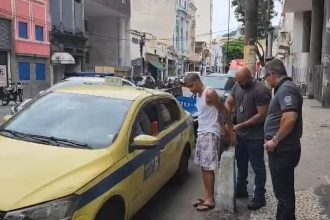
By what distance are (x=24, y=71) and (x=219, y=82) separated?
729 inches

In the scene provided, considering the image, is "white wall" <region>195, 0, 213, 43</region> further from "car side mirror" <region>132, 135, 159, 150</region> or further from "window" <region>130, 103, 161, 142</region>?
"car side mirror" <region>132, 135, 159, 150</region>

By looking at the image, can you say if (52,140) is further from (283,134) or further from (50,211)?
(283,134)

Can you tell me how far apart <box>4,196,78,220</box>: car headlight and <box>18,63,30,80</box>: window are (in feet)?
88.1

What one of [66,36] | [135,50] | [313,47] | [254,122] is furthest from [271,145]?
[135,50]

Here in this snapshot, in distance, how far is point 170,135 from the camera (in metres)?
6.17

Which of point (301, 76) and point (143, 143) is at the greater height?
point (301, 76)

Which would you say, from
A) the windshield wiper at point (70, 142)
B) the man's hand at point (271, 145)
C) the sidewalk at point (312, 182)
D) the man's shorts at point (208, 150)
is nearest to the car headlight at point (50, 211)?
the windshield wiper at point (70, 142)

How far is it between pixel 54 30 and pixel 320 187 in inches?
1182

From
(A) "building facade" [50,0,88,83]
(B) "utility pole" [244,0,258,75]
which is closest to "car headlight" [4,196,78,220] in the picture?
(B) "utility pole" [244,0,258,75]

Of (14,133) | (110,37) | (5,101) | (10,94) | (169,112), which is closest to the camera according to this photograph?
(14,133)

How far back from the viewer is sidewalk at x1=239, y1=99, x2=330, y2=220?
5.61 meters

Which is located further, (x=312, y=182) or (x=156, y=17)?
(x=156, y=17)

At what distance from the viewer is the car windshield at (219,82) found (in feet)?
46.9

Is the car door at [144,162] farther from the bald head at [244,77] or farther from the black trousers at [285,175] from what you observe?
the black trousers at [285,175]
